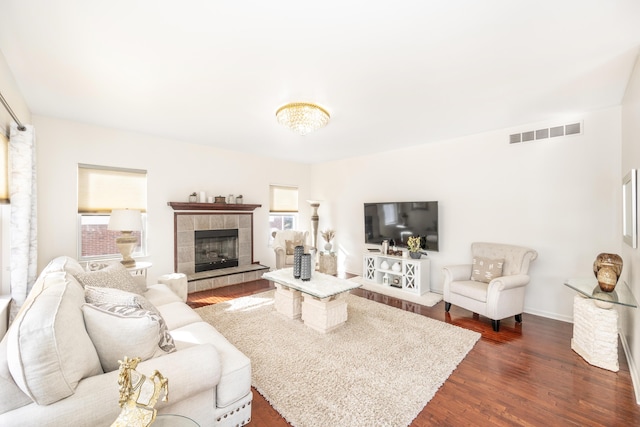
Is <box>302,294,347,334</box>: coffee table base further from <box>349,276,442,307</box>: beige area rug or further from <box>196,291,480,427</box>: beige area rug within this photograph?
<box>349,276,442,307</box>: beige area rug

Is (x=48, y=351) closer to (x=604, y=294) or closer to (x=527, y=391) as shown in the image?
(x=527, y=391)

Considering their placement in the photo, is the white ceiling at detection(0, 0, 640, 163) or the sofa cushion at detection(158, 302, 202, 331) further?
the sofa cushion at detection(158, 302, 202, 331)

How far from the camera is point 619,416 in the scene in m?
1.81

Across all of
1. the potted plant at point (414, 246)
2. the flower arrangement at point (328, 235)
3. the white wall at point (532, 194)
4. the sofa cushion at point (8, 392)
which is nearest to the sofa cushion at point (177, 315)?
the sofa cushion at point (8, 392)

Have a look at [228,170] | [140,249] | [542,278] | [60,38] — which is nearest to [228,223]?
[228,170]

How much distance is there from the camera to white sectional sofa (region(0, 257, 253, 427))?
104cm

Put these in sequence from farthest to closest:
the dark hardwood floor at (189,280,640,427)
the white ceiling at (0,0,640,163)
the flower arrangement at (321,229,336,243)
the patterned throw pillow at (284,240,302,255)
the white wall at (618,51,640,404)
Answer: the flower arrangement at (321,229,336,243) < the patterned throw pillow at (284,240,302,255) < the white wall at (618,51,640,404) < the dark hardwood floor at (189,280,640,427) < the white ceiling at (0,0,640,163)

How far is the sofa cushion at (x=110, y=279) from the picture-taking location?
82.6 inches

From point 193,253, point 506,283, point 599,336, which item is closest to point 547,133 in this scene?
point 506,283

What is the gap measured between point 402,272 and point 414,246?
1.59 feet

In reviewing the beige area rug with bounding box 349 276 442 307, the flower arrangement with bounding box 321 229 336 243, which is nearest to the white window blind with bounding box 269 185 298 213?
the flower arrangement with bounding box 321 229 336 243

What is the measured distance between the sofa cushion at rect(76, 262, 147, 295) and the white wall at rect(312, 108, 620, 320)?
4289mm

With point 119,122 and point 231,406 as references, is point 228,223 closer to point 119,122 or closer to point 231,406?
point 119,122

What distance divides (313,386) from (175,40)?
9.23ft
